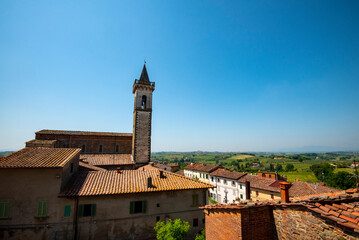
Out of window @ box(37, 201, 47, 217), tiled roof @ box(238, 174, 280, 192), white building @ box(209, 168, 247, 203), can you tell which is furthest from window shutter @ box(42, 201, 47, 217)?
white building @ box(209, 168, 247, 203)

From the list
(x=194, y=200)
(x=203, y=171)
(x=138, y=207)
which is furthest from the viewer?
(x=203, y=171)

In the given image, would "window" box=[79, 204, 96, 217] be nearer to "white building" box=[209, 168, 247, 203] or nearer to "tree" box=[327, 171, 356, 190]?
"white building" box=[209, 168, 247, 203]

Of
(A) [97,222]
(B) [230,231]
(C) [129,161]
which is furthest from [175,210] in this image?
(C) [129,161]

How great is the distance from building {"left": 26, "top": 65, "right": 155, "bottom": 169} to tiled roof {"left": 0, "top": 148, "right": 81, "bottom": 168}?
1168 cm

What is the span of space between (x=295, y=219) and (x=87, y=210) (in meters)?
15.1

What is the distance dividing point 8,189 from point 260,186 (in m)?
37.3

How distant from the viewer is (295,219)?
5.21 m

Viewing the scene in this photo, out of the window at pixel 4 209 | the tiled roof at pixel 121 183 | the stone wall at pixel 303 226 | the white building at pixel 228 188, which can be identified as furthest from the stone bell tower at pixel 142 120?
the stone wall at pixel 303 226

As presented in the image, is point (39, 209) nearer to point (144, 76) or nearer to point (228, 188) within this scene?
point (144, 76)

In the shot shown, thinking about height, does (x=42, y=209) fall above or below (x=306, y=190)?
above

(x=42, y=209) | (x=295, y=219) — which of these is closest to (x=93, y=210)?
(x=42, y=209)

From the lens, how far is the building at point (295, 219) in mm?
4267

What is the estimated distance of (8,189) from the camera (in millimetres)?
13438

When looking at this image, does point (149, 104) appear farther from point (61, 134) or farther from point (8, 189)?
point (8, 189)
